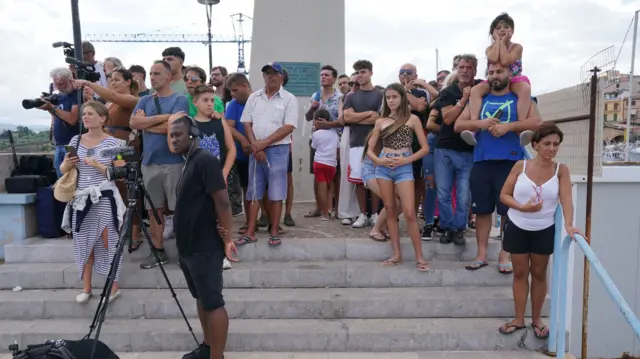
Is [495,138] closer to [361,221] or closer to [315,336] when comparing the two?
[361,221]

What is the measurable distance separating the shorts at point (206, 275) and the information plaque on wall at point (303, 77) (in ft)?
15.4

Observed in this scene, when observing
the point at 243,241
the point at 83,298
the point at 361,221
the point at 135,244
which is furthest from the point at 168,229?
the point at 361,221

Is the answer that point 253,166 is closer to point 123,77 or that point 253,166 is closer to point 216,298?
point 123,77

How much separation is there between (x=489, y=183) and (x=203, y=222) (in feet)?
8.51

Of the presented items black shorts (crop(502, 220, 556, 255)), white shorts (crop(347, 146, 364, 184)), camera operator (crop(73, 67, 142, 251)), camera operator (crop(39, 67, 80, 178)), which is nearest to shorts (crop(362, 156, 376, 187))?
white shorts (crop(347, 146, 364, 184))

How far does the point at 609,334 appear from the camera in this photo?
13.6 ft

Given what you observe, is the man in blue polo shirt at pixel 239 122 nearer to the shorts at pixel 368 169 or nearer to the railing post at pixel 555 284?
the shorts at pixel 368 169

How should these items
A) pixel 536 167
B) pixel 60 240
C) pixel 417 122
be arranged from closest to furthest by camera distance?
pixel 536 167 < pixel 417 122 < pixel 60 240

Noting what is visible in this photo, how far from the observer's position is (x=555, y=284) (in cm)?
355

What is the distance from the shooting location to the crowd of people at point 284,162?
3230 millimetres

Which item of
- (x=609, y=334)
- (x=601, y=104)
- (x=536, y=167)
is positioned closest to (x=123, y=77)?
(x=536, y=167)

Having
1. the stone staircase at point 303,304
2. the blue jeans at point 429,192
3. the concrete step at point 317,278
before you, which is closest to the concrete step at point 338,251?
the stone staircase at point 303,304

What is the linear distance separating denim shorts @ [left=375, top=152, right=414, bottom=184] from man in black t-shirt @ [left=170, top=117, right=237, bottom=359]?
1947mm

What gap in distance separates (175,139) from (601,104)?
328cm
